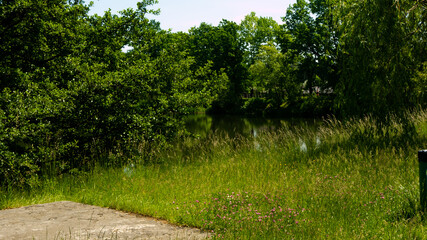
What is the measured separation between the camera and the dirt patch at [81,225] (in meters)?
4.10

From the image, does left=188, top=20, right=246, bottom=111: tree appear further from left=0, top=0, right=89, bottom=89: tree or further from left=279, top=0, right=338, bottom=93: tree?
left=0, top=0, right=89, bottom=89: tree

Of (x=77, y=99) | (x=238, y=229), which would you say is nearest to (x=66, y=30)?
(x=77, y=99)

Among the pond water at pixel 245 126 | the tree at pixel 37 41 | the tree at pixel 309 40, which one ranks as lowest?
the pond water at pixel 245 126

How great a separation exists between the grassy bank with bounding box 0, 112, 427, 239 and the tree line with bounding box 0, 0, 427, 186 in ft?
2.81

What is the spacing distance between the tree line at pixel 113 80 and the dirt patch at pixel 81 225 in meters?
1.90

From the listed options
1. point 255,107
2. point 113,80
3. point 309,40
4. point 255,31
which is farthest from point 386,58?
point 255,31

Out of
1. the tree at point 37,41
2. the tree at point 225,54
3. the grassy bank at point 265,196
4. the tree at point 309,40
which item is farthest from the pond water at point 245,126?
the tree at point 225,54

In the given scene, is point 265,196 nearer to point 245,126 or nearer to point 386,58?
point 386,58

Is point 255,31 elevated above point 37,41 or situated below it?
above

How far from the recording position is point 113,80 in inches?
346

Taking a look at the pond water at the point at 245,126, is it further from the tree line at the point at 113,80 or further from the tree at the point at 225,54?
the tree at the point at 225,54

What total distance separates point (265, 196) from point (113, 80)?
5333 millimetres

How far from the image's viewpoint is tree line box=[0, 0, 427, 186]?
7.75m

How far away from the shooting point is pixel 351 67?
1116cm
